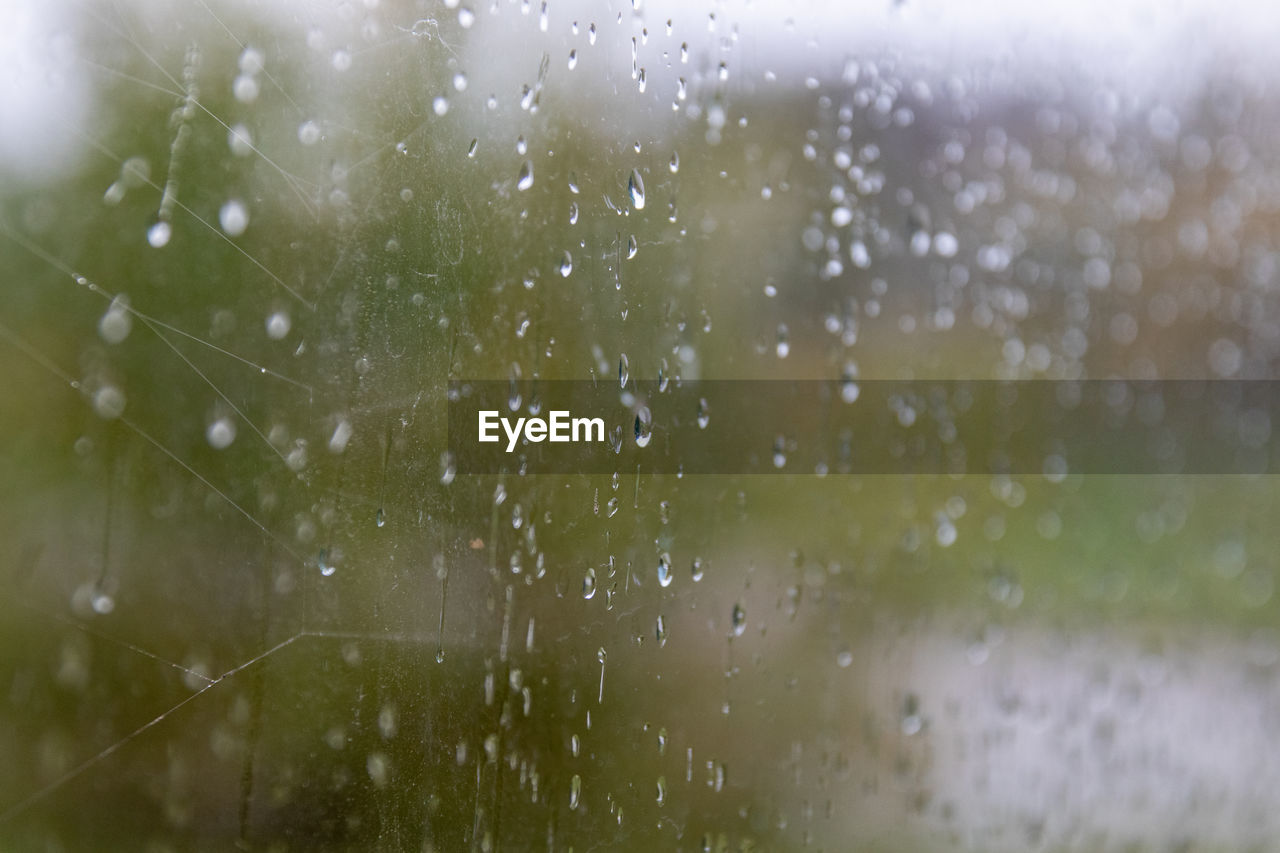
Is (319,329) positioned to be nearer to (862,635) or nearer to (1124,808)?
(862,635)

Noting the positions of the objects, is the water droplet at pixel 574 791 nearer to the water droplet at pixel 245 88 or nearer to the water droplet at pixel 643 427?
the water droplet at pixel 643 427

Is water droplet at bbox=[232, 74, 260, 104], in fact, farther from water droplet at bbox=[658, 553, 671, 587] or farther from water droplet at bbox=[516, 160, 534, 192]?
water droplet at bbox=[658, 553, 671, 587]
